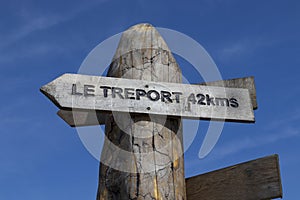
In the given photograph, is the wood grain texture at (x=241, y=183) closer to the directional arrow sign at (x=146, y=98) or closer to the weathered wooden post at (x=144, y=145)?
the weathered wooden post at (x=144, y=145)

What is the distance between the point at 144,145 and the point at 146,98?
0.27 m

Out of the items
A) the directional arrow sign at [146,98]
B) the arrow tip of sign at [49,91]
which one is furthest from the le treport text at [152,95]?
the arrow tip of sign at [49,91]

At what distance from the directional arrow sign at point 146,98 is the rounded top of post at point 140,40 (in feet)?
1.00

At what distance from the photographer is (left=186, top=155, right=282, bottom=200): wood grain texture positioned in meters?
2.20

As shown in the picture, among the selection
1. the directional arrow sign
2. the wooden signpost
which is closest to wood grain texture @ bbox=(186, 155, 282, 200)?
the wooden signpost

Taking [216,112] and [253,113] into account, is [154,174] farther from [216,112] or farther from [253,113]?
[253,113]

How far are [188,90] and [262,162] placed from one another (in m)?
0.58

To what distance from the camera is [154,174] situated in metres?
2.25

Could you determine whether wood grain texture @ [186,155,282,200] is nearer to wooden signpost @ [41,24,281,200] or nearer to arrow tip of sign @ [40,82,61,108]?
wooden signpost @ [41,24,281,200]

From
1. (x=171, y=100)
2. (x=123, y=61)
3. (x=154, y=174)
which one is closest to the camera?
(x=154, y=174)

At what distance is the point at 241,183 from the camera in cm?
228

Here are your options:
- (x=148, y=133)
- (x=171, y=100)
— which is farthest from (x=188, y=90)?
(x=148, y=133)

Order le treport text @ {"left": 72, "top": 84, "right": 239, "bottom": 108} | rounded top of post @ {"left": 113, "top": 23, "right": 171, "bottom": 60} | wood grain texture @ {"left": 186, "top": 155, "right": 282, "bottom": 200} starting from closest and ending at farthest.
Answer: wood grain texture @ {"left": 186, "top": 155, "right": 282, "bottom": 200}, le treport text @ {"left": 72, "top": 84, "right": 239, "bottom": 108}, rounded top of post @ {"left": 113, "top": 23, "right": 171, "bottom": 60}

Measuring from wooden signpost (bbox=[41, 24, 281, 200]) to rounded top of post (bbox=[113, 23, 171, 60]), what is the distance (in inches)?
1.4
